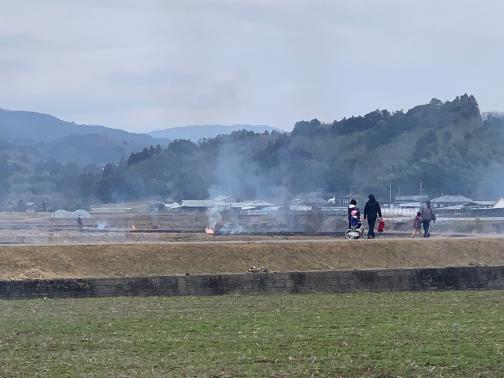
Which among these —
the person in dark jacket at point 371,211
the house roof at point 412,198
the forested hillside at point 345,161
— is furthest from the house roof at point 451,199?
the person in dark jacket at point 371,211

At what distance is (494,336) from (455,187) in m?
106

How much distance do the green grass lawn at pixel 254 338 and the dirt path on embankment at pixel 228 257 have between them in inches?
218

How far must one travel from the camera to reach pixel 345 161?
452ft

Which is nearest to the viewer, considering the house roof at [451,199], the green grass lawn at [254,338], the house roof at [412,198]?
the green grass lawn at [254,338]

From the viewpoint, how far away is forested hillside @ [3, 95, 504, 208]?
123 metres

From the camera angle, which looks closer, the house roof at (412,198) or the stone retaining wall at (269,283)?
the stone retaining wall at (269,283)

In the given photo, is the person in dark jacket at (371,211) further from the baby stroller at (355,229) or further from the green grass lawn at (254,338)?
the green grass lawn at (254,338)

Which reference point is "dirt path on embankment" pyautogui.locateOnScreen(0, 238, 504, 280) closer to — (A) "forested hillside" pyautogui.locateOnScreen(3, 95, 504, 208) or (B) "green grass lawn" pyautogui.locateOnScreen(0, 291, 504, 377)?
(B) "green grass lawn" pyautogui.locateOnScreen(0, 291, 504, 377)

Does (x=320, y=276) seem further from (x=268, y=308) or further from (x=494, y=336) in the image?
(x=494, y=336)

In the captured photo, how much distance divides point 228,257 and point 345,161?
10455cm

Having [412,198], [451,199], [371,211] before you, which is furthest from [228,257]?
[412,198]

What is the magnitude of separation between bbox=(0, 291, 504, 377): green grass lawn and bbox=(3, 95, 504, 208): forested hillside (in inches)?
3826

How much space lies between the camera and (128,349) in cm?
1773

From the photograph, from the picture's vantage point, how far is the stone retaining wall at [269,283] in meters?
27.7
